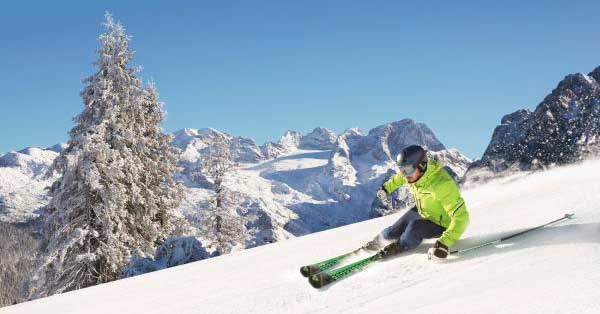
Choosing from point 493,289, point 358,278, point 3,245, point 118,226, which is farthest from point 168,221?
point 3,245

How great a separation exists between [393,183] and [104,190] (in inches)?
599

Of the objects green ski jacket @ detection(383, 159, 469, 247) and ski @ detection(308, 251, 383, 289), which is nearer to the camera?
ski @ detection(308, 251, 383, 289)

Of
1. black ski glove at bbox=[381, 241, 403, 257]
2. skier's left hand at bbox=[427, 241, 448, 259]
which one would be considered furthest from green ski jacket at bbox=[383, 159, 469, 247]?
black ski glove at bbox=[381, 241, 403, 257]

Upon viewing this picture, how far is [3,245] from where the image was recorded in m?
136

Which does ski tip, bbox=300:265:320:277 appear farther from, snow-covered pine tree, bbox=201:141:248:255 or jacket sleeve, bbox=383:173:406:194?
snow-covered pine tree, bbox=201:141:248:255

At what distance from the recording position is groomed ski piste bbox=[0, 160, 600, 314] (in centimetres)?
340

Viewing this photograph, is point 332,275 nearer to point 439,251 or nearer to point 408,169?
point 439,251

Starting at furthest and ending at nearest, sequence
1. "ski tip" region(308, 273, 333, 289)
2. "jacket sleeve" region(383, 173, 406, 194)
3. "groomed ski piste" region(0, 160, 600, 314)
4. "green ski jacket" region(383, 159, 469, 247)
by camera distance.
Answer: "jacket sleeve" region(383, 173, 406, 194) → "green ski jacket" region(383, 159, 469, 247) → "ski tip" region(308, 273, 333, 289) → "groomed ski piste" region(0, 160, 600, 314)

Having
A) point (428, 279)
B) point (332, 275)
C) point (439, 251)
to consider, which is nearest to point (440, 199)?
point (439, 251)

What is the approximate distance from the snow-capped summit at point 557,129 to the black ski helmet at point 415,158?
→ 129 feet

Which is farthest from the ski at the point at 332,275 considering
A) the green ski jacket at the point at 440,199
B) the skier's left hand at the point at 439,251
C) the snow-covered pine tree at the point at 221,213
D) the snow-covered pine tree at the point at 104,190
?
Result: the snow-covered pine tree at the point at 221,213

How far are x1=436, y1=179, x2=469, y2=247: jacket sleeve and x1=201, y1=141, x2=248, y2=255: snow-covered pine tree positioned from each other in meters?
24.8

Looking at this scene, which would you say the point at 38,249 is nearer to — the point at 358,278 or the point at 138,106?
the point at 138,106

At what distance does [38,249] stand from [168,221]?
5.65 m
